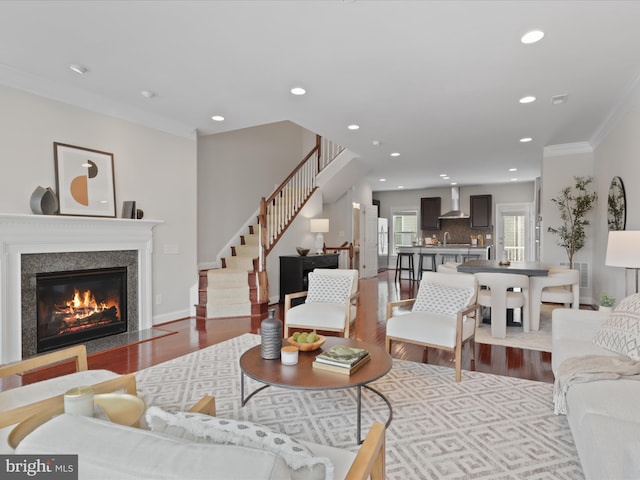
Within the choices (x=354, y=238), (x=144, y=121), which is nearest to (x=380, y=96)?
(x=144, y=121)

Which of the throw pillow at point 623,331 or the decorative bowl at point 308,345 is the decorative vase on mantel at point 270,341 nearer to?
the decorative bowl at point 308,345

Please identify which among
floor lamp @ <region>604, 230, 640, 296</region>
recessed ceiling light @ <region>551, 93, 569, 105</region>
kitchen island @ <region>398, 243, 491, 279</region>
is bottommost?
kitchen island @ <region>398, 243, 491, 279</region>

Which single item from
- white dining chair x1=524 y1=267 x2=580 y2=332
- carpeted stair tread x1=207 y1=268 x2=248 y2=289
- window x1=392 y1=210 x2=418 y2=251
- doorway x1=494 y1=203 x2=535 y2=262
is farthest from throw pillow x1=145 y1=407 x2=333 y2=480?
window x1=392 y1=210 x2=418 y2=251

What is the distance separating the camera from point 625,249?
3.12m

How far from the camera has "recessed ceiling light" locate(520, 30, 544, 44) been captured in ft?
9.50

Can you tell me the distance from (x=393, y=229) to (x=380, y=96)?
925cm

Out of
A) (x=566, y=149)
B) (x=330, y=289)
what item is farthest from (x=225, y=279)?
(x=566, y=149)

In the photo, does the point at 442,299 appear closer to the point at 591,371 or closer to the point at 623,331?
the point at 623,331

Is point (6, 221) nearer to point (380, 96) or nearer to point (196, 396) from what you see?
point (196, 396)

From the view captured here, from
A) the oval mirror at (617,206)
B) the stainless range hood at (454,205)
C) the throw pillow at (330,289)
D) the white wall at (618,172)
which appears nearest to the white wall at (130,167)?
the throw pillow at (330,289)

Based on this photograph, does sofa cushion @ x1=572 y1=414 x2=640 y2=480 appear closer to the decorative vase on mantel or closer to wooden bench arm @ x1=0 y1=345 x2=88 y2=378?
the decorative vase on mantel

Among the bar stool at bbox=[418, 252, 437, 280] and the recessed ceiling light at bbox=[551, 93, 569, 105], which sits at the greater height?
the recessed ceiling light at bbox=[551, 93, 569, 105]

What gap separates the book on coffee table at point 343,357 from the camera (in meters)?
2.29

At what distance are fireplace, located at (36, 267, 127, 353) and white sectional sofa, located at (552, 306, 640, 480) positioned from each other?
4635 mm
